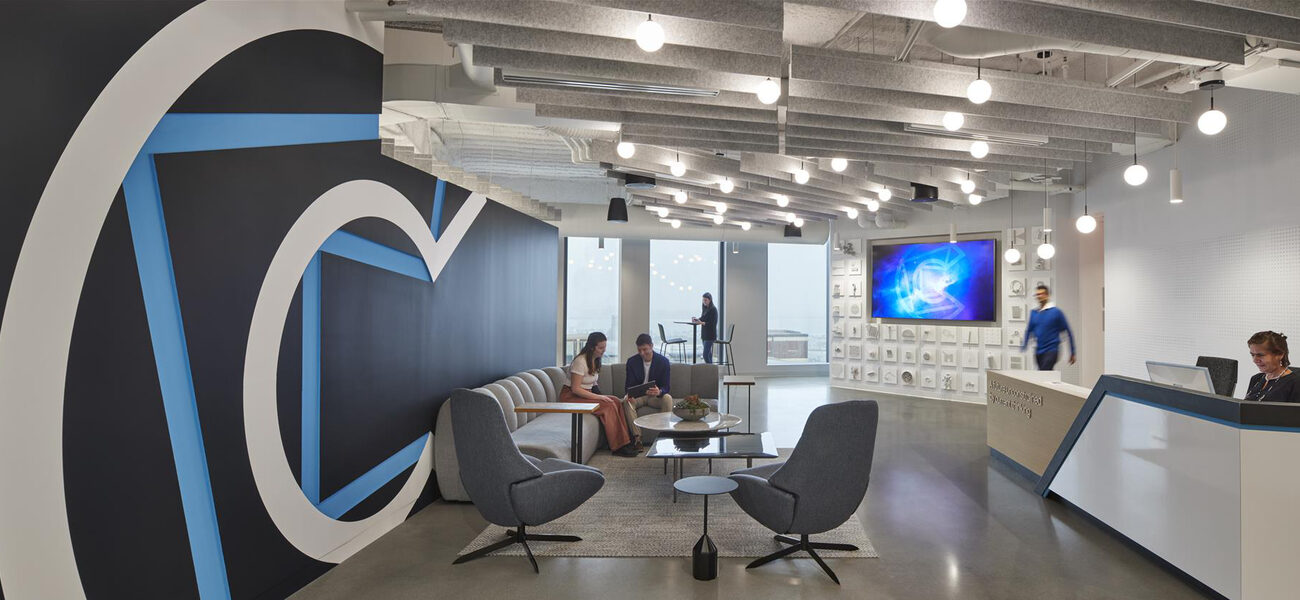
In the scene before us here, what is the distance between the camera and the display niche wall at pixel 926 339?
984cm

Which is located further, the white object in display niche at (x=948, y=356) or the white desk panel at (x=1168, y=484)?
the white object in display niche at (x=948, y=356)

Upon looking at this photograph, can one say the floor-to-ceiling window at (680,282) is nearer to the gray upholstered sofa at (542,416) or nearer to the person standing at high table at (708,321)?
the person standing at high table at (708,321)

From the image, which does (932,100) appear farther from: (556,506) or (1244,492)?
(556,506)

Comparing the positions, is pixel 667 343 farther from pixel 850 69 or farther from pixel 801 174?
pixel 850 69

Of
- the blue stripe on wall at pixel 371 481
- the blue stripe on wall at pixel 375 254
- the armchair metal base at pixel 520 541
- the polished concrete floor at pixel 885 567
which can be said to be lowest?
the polished concrete floor at pixel 885 567

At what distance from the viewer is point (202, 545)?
9.76 ft

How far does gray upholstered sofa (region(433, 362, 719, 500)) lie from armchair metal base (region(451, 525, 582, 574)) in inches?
24.5

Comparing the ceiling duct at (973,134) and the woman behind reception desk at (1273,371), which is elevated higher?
the ceiling duct at (973,134)

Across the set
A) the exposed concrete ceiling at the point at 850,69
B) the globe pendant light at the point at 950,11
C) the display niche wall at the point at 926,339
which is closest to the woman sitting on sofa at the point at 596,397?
the exposed concrete ceiling at the point at 850,69

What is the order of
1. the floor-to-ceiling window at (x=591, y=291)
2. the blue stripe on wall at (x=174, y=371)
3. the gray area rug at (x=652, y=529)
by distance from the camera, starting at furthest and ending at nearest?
the floor-to-ceiling window at (x=591, y=291)
the gray area rug at (x=652, y=529)
the blue stripe on wall at (x=174, y=371)

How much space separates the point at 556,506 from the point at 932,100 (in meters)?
3.83

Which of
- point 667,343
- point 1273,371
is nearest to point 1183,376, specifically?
point 1273,371

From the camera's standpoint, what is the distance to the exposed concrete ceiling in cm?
363

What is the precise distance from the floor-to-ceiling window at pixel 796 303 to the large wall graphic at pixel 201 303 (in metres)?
10.0
